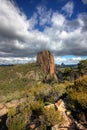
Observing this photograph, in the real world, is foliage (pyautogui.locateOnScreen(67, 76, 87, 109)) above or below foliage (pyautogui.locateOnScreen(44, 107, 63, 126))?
above

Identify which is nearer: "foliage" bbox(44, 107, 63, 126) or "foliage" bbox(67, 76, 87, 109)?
"foliage" bbox(44, 107, 63, 126)

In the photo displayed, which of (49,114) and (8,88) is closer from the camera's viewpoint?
(49,114)

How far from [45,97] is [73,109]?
6.83m

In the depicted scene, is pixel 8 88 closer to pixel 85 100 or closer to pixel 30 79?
pixel 30 79

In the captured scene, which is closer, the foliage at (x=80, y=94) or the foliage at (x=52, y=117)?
the foliage at (x=52, y=117)

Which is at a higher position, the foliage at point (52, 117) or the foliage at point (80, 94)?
the foliage at point (80, 94)

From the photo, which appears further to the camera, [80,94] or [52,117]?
[80,94]

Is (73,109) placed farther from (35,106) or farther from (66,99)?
(35,106)

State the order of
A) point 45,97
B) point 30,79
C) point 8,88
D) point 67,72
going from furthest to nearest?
point 30,79
point 8,88
point 67,72
point 45,97

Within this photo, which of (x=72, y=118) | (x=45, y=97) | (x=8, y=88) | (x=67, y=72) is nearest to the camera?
(x=72, y=118)

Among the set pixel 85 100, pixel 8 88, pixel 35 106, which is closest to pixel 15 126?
pixel 35 106

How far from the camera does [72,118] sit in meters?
20.8

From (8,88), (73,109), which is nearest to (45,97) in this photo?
(73,109)

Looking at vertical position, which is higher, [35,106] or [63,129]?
[35,106]
